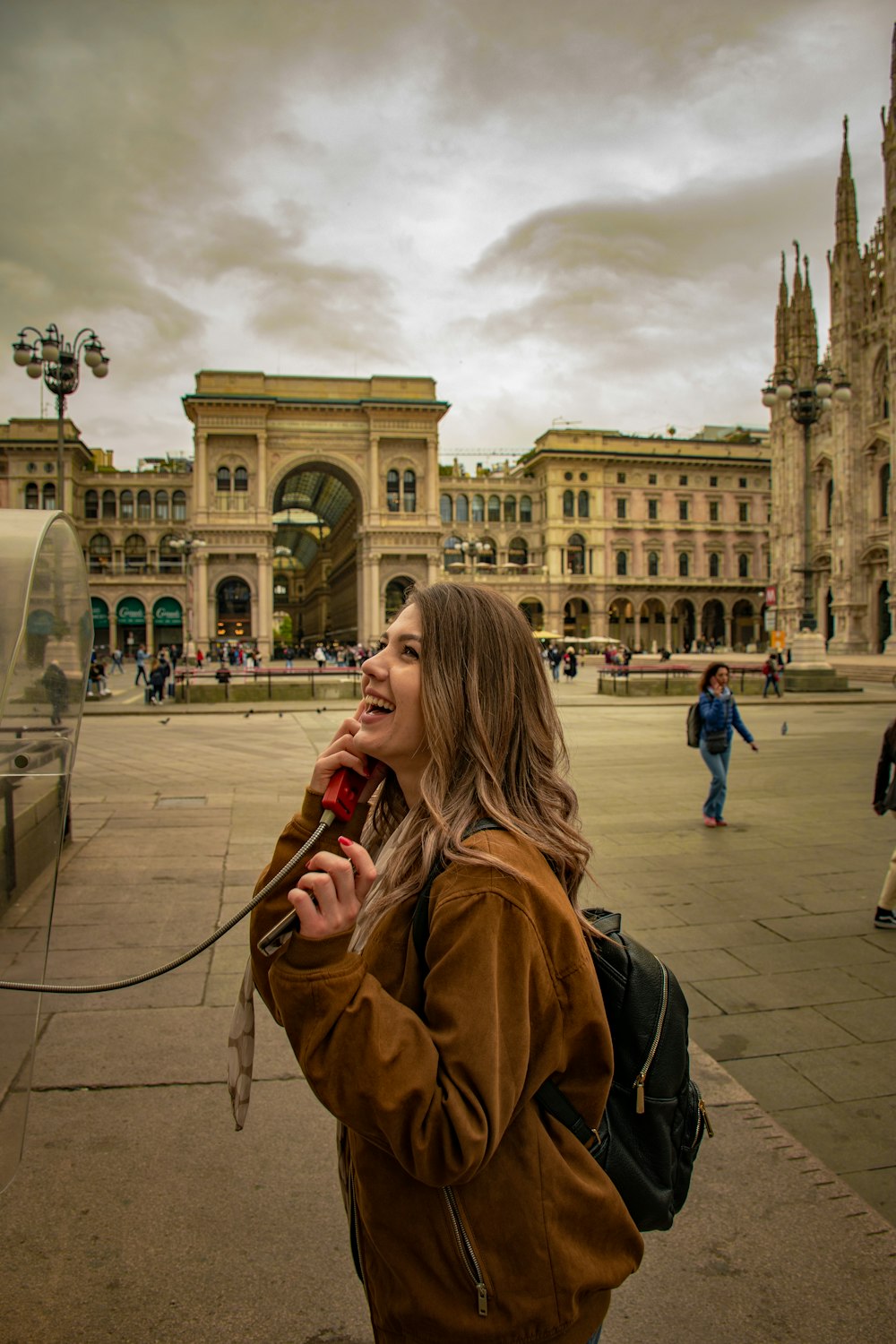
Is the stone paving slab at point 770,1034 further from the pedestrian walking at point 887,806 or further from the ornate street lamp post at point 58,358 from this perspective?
the ornate street lamp post at point 58,358

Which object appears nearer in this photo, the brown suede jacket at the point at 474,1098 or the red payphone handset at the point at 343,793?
the brown suede jacket at the point at 474,1098

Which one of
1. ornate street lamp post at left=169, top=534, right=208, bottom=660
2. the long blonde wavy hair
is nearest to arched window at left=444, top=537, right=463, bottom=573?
ornate street lamp post at left=169, top=534, right=208, bottom=660

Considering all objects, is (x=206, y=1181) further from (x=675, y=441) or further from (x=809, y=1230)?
(x=675, y=441)

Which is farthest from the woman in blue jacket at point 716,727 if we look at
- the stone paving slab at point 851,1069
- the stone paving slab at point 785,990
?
the stone paving slab at point 851,1069

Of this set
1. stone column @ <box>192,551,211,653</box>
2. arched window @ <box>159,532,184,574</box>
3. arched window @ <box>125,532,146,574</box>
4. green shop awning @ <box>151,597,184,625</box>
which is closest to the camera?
stone column @ <box>192,551,211,653</box>

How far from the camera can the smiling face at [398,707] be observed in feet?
5.20

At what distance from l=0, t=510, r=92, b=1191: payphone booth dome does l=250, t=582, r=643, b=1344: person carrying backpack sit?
0.74 metres

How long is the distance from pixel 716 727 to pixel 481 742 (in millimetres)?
7142

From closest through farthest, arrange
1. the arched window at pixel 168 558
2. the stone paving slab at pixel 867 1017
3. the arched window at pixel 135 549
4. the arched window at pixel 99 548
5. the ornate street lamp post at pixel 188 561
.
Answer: the stone paving slab at pixel 867 1017 → the ornate street lamp post at pixel 188 561 → the arched window at pixel 168 558 → the arched window at pixel 99 548 → the arched window at pixel 135 549

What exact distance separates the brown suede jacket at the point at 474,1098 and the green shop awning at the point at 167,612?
7363 centimetres

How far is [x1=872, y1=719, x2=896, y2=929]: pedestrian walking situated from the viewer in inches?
207

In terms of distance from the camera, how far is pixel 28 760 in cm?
233

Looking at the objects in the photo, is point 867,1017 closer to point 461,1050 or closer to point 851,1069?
point 851,1069

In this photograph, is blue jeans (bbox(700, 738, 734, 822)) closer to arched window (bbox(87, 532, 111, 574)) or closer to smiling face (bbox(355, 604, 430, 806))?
smiling face (bbox(355, 604, 430, 806))
